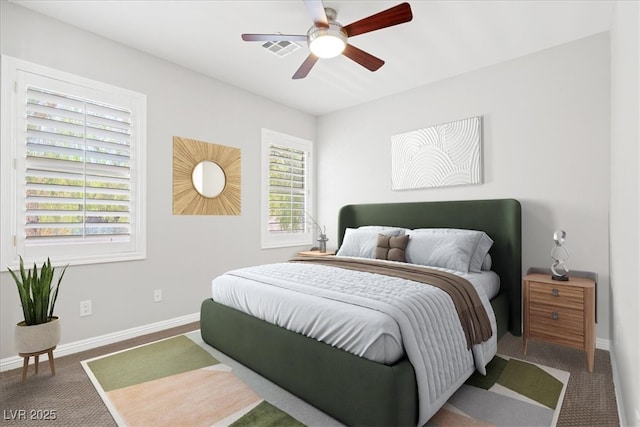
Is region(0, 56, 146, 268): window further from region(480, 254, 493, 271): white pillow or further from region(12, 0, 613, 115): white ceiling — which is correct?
region(480, 254, 493, 271): white pillow

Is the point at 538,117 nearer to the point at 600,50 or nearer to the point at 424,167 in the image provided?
the point at 600,50

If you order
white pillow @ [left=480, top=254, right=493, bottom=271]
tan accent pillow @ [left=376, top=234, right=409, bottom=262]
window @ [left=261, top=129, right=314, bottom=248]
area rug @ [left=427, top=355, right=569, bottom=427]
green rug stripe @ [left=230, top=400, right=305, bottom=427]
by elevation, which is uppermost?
window @ [left=261, top=129, right=314, bottom=248]

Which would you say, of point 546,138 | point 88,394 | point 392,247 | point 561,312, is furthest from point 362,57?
point 88,394

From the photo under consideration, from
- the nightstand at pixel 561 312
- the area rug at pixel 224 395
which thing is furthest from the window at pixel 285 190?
the nightstand at pixel 561 312

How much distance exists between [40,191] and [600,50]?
15.9 feet

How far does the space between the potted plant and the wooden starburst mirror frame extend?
134 centimetres

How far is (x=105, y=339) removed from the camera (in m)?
2.89

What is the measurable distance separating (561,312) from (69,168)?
4156 mm

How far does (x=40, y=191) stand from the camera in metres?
2.57

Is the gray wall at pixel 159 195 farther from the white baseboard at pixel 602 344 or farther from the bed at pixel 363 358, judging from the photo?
the white baseboard at pixel 602 344

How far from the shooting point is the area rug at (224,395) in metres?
1.79

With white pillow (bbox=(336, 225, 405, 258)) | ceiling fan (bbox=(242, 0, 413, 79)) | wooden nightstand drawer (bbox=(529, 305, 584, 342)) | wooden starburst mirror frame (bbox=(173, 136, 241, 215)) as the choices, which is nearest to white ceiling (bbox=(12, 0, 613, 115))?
ceiling fan (bbox=(242, 0, 413, 79))

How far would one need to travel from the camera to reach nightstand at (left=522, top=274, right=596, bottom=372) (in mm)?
2385

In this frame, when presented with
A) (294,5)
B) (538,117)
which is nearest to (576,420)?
(538,117)
